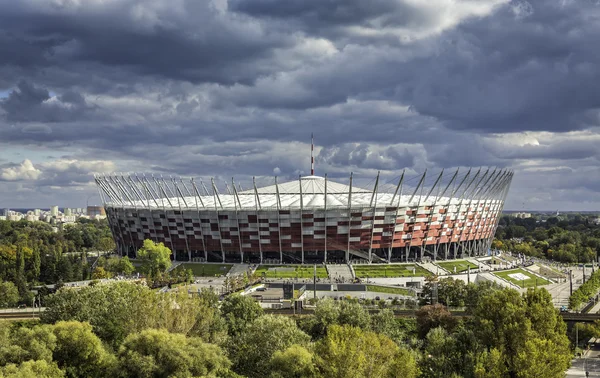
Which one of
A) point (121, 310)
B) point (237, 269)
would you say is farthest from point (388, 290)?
point (121, 310)

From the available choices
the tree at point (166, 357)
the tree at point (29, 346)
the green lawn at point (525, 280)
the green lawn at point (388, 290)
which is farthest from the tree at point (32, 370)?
the green lawn at point (525, 280)

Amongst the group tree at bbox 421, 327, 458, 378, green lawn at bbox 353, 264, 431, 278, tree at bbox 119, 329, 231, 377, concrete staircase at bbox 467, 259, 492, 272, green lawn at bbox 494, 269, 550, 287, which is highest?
tree at bbox 119, 329, 231, 377

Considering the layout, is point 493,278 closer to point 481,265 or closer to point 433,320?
point 481,265

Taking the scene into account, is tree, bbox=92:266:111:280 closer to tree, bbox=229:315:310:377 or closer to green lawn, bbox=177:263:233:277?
green lawn, bbox=177:263:233:277

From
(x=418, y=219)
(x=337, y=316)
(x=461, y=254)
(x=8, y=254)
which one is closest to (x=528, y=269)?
(x=461, y=254)

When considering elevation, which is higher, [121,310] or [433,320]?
[121,310]

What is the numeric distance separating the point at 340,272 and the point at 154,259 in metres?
29.6

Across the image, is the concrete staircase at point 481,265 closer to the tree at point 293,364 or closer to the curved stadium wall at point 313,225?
the curved stadium wall at point 313,225

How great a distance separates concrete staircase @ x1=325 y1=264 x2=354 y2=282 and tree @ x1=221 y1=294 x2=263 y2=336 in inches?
1245

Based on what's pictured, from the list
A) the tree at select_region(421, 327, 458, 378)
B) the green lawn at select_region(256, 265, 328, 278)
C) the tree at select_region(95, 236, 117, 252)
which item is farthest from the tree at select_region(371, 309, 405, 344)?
the tree at select_region(95, 236, 117, 252)

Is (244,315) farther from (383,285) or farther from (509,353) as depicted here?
(383,285)

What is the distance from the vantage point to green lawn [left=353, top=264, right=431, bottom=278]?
91.5 meters

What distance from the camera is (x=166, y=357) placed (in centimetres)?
3841

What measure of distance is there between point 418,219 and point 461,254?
1725 cm
